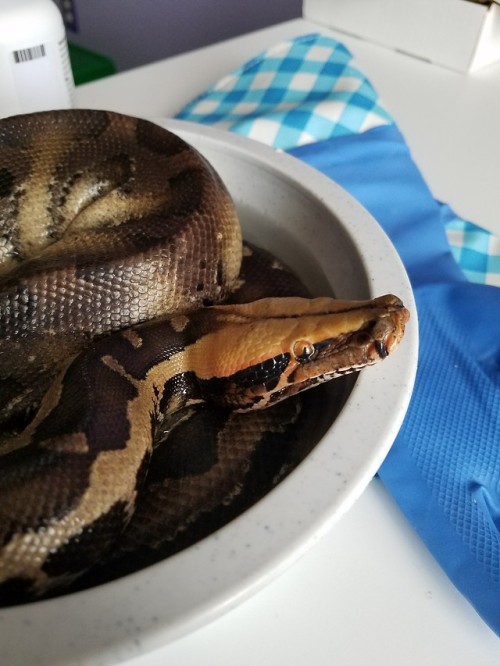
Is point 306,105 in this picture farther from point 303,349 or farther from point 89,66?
point 89,66

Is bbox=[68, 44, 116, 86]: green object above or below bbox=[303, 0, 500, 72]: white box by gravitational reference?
below

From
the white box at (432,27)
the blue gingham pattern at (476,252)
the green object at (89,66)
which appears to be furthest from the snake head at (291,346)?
the green object at (89,66)

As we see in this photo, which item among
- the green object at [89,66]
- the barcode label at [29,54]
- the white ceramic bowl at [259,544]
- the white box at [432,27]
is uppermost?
the barcode label at [29,54]

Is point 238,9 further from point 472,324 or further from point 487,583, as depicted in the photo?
point 487,583

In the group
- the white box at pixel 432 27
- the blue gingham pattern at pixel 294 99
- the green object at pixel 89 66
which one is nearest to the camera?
the blue gingham pattern at pixel 294 99

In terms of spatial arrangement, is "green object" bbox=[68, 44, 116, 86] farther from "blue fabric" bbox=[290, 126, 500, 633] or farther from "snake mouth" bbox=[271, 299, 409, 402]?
"snake mouth" bbox=[271, 299, 409, 402]

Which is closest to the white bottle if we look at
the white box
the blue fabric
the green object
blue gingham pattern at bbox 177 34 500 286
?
blue gingham pattern at bbox 177 34 500 286

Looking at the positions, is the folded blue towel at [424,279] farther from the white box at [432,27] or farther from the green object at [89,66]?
the green object at [89,66]
